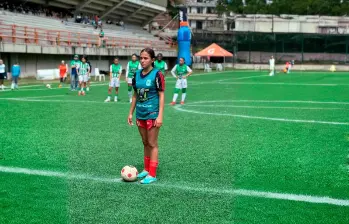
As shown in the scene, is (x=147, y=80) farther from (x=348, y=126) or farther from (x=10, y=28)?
(x=10, y=28)

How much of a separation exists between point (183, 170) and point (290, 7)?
259 ft

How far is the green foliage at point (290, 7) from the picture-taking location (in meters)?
77.8

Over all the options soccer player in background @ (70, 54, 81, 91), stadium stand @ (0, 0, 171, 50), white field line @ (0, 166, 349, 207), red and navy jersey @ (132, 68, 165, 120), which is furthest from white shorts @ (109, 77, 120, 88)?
stadium stand @ (0, 0, 171, 50)

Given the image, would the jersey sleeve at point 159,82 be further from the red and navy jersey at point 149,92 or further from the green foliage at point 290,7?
the green foliage at point 290,7

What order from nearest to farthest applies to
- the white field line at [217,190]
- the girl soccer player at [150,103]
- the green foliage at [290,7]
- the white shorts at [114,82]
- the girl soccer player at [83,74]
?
the white field line at [217,190] < the girl soccer player at [150,103] < the white shorts at [114,82] < the girl soccer player at [83,74] < the green foliage at [290,7]

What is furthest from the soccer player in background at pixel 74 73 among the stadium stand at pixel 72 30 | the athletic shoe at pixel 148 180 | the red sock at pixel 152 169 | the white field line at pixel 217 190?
the athletic shoe at pixel 148 180

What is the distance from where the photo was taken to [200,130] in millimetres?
11227

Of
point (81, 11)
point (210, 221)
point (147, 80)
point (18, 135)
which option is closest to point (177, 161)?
point (147, 80)

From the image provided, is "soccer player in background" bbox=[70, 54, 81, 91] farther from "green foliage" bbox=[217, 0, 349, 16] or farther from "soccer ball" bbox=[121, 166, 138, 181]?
"green foliage" bbox=[217, 0, 349, 16]

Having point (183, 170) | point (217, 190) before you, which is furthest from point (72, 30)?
point (217, 190)

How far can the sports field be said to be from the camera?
209 inches

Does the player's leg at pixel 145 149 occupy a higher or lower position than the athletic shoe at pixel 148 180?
higher

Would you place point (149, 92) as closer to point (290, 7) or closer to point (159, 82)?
point (159, 82)

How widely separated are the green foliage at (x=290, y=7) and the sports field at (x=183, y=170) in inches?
2632
